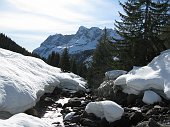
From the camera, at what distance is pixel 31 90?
69.6 feet

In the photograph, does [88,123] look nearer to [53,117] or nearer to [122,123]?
[122,123]

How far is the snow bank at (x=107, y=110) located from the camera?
760 inches

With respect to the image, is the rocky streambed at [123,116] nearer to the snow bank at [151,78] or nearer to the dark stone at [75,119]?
the dark stone at [75,119]

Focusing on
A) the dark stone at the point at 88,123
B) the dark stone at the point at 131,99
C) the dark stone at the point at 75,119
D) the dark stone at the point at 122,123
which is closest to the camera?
the dark stone at the point at 122,123

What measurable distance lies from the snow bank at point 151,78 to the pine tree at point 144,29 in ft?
20.1

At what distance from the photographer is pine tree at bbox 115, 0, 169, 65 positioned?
115 ft

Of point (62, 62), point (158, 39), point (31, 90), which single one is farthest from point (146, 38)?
point (62, 62)

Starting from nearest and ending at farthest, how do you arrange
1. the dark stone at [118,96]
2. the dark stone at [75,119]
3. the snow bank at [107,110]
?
the snow bank at [107,110] → the dark stone at [75,119] → the dark stone at [118,96]

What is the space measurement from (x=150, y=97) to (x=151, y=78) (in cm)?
176

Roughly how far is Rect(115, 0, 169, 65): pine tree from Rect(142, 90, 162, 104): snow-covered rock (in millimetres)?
10464

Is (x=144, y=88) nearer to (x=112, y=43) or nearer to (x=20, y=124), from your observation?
(x=112, y=43)

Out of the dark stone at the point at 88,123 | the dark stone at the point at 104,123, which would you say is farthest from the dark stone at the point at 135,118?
the dark stone at the point at 88,123

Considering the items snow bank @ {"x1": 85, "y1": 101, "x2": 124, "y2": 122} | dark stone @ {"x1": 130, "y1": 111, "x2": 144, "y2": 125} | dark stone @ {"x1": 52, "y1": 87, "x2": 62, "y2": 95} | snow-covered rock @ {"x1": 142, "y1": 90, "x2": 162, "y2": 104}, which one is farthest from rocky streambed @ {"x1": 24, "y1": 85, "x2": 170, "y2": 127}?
dark stone @ {"x1": 52, "y1": 87, "x2": 62, "y2": 95}

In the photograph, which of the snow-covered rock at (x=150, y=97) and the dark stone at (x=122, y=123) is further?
the snow-covered rock at (x=150, y=97)
